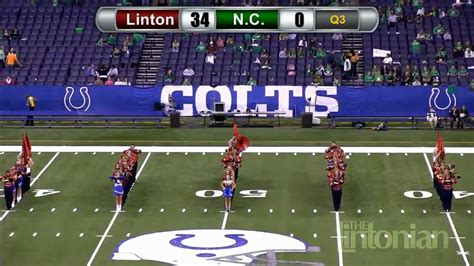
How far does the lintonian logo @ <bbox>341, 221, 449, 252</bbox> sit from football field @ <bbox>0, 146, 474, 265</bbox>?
1.2 inches

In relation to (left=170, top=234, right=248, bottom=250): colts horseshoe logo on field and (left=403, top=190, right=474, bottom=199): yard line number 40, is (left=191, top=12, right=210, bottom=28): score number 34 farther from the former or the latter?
(left=403, top=190, right=474, bottom=199): yard line number 40

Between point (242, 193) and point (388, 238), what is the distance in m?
7.29

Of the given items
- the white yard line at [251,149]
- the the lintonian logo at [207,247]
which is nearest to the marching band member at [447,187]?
the the lintonian logo at [207,247]

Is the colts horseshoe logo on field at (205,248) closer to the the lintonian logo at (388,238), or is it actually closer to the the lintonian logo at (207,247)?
the the lintonian logo at (207,247)

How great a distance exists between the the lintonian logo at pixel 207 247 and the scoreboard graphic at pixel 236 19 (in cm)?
1523

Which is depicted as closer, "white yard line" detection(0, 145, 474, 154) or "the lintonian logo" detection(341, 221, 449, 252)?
"the lintonian logo" detection(341, 221, 449, 252)

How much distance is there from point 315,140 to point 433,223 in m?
13.5

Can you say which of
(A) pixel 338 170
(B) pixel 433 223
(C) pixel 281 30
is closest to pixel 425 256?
(B) pixel 433 223

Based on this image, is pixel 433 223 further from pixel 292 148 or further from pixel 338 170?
pixel 292 148

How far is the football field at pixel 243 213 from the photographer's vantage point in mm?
31375

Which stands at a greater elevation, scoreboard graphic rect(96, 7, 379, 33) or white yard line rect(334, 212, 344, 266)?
scoreboard graphic rect(96, 7, 379, 33)

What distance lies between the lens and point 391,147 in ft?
150

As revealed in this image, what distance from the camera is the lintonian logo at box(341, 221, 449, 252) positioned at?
32.0 meters

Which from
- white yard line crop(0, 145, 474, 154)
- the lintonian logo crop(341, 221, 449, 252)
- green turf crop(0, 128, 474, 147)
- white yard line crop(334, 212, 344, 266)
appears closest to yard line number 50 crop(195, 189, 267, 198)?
white yard line crop(334, 212, 344, 266)
